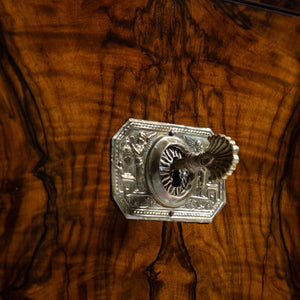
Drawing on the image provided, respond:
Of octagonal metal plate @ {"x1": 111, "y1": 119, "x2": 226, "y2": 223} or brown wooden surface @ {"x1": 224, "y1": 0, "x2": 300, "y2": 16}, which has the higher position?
brown wooden surface @ {"x1": 224, "y1": 0, "x2": 300, "y2": 16}

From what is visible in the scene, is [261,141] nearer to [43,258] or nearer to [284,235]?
[284,235]

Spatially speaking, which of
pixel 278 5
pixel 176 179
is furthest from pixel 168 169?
pixel 278 5

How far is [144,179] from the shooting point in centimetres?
60

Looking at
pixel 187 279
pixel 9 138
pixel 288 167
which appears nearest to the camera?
pixel 9 138

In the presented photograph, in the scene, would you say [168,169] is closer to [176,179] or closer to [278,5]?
[176,179]

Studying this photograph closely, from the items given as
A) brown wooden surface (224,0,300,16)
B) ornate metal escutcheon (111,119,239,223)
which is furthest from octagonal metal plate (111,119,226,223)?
brown wooden surface (224,0,300,16)

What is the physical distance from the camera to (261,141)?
2.31 ft

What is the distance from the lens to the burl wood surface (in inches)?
20.5

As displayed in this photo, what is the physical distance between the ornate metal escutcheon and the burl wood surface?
1cm

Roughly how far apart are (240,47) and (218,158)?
0.68 ft

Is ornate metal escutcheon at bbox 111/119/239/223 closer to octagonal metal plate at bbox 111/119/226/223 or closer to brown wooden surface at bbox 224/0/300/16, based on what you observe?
octagonal metal plate at bbox 111/119/226/223

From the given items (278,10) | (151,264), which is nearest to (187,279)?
(151,264)

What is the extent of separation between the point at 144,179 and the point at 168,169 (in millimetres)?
36

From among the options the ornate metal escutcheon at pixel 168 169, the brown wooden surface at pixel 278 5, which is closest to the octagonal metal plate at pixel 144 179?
the ornate metal escutcheon at pixel 168 169
